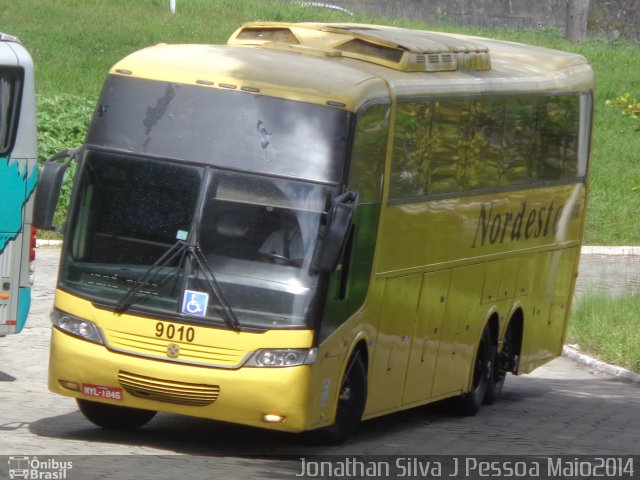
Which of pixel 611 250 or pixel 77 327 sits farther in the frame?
pixel 611 250

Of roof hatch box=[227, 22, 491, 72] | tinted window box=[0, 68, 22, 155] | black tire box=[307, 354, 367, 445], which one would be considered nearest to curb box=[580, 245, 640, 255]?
roof hatch box=[227, 22, 491, 72]

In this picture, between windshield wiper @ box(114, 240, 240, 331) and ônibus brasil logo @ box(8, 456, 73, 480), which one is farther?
windshield wiper @ box(114, 240, 240, 331)

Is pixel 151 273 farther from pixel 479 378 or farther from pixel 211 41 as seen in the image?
pixel 211 41

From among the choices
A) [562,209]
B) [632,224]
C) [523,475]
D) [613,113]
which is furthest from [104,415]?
[613,113]

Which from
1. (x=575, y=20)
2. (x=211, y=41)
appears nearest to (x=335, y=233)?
(x=211, y=41)

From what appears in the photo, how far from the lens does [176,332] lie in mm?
10258

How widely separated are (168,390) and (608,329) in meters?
10.6

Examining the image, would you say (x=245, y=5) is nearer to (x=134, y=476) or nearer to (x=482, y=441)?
(x=482, y=441)

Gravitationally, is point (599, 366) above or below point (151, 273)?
below

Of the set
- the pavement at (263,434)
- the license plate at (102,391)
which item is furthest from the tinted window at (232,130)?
the pavement at (263,434)

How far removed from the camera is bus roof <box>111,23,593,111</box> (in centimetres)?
1072

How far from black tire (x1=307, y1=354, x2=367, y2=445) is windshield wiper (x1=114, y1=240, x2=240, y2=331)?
1387mm

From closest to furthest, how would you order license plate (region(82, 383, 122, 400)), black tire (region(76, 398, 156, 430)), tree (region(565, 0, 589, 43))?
license plate (region(82, 383, 122, 400)) < black tire (region(76, 398, 156, 430)) < tree (region(565, 0, 589, 43))

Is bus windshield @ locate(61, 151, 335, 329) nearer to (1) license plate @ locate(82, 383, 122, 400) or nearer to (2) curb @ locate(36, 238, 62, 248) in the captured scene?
(1) license plate @ locate(82, 383, 122, 400)
